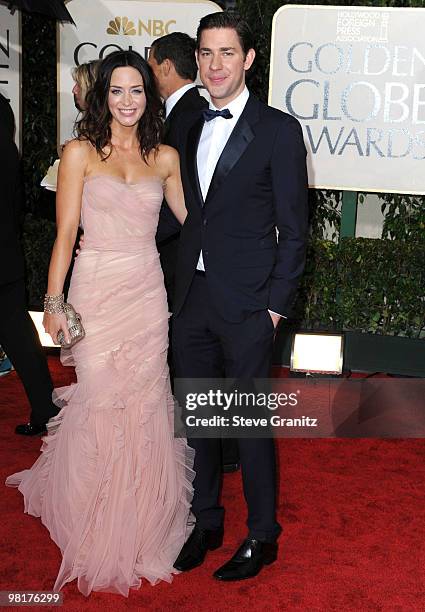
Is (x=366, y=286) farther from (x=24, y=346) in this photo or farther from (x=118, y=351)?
(x=118, y=351)

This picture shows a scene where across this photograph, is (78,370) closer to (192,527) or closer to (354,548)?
(192,527)

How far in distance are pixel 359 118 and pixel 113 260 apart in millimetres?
3147

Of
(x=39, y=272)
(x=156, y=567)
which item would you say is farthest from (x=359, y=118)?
(x=156, y=567)

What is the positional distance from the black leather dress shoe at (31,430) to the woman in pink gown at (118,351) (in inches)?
52.5

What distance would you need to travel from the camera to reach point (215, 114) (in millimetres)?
3305

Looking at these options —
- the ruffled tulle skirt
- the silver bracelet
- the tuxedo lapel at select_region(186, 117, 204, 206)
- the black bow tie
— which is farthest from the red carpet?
the black bow tie

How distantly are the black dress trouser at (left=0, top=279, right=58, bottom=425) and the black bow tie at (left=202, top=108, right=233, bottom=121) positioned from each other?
1900mm

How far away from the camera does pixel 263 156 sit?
3.24 meters

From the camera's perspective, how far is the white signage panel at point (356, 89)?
598 cm

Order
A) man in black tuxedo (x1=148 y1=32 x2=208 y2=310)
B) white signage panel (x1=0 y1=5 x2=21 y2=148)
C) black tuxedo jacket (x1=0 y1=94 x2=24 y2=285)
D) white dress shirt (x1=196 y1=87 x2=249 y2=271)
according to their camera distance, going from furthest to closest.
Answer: white signage panel (x1=0 y1=5 x2=21 y2=148), man in black tuxedo (x1=148 y1=32 x2=208 y2=310), black tuxedo jacket (x1=0 y1=94 x2=24 y2=285), white dress shirt (x1=196 y1=87 x2=249 y2=271)

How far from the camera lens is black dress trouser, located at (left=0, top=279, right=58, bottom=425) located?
4801mm

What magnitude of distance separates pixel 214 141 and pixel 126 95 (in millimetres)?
381

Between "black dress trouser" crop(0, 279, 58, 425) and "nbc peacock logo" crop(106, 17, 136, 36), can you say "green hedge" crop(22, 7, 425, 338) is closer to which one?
"nbc peacock logo" crop(106, 17, 136, 36)

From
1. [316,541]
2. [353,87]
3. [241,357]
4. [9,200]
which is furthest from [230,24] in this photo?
[353,87]
